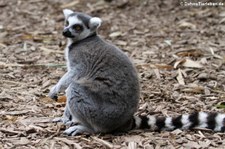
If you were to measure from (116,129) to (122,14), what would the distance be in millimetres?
6473

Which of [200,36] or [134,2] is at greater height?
[134,2]

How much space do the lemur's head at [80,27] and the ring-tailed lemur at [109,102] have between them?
0.62 metres

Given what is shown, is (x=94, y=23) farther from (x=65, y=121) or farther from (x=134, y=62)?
(x=134, y=62)

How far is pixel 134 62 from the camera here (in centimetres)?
895

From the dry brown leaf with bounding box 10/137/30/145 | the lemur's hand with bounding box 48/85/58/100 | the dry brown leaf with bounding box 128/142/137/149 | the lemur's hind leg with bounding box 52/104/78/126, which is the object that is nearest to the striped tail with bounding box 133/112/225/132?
the dry brown leaf with bounding box 128/142/137/149

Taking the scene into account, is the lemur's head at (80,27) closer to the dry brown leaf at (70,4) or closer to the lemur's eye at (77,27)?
the lemur's eye at (77,27)

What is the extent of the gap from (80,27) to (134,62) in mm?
2195

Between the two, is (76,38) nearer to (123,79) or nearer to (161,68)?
(123,79)

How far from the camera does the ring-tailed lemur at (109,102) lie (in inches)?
235

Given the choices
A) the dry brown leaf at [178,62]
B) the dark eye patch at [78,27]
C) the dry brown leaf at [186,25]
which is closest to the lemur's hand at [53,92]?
the dark eye patch at [78,27]

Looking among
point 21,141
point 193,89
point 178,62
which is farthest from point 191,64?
point 21,141

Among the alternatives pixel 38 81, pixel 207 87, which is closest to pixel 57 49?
pixel 38 81

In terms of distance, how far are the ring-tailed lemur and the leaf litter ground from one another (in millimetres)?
133

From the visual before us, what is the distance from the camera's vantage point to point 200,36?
10484mm
